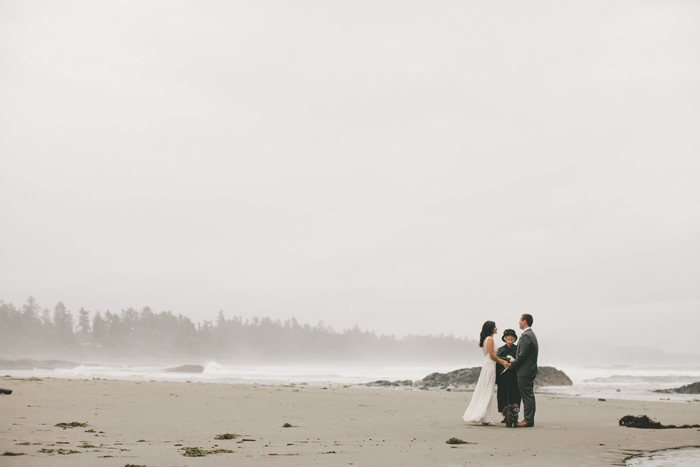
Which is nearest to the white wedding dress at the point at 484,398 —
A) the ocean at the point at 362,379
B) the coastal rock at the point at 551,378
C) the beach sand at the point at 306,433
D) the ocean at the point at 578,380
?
the beach sand at the point at 306,433

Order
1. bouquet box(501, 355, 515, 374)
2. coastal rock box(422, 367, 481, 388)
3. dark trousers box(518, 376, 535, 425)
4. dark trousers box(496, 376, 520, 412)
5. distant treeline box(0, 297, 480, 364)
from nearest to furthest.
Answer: dark trousers box(518, 376, 535, 425), dark trousers box(496, 376, 520, 412), bouquet box(501, 355, 515, 374), coastal rock box(422, 367, 481, 388), distant treeline box(0, 297, 480, 364)

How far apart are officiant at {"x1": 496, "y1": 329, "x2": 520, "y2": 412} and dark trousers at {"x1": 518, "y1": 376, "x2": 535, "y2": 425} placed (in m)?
0.15

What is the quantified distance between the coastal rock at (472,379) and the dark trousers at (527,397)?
1599 centimetres

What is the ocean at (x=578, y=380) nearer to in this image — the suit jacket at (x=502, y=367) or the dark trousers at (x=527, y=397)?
the dark trousers at (x=527, y=397)

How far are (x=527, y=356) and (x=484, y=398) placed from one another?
1.08 metres

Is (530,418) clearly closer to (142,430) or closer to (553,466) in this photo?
(553,466)

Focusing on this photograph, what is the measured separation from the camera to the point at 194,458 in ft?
20.6

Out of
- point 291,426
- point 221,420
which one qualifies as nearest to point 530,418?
point 291,426

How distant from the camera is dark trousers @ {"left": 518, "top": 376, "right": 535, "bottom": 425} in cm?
Answer: 1072

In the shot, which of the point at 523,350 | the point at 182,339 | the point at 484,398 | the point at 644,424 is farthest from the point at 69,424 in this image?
the point at 182,339

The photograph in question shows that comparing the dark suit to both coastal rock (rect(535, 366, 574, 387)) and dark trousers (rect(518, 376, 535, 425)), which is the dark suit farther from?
coastal rock (rect(535, 366, 574, 387))

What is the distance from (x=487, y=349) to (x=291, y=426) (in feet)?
→ 13.3

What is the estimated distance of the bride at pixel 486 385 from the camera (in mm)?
11039

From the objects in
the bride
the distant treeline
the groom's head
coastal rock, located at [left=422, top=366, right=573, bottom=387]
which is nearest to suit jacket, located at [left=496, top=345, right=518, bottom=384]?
the bride
